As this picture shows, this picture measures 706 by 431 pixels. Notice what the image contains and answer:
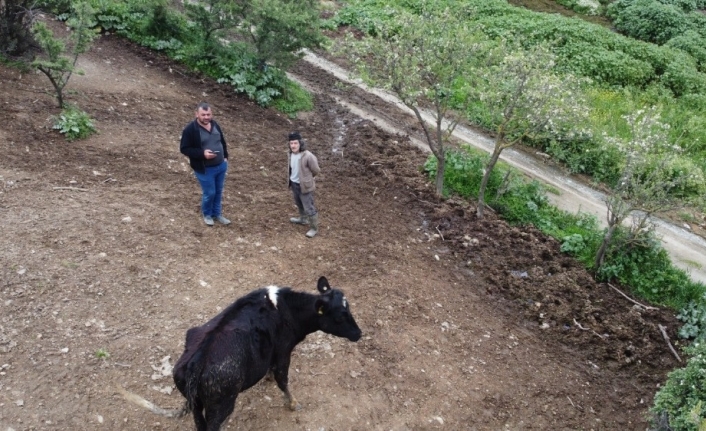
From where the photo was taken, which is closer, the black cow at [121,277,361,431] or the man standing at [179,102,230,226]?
the black cow at [121,277,361,431]

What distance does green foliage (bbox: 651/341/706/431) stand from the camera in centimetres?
667

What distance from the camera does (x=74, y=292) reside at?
7.66 meters

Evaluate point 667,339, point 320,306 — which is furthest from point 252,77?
point 667,339

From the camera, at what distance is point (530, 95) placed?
1002 cm

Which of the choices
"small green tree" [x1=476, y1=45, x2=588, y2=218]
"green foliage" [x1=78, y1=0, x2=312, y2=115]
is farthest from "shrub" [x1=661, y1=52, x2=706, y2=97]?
"green foliage" [x1=78, y1=0, x2=312, y2=115]

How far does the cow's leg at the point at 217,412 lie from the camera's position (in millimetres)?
5625

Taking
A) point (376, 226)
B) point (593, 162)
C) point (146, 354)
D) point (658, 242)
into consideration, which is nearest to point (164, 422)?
point (146, 354)

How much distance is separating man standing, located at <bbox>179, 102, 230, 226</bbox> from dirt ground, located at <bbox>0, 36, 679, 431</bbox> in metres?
0.94

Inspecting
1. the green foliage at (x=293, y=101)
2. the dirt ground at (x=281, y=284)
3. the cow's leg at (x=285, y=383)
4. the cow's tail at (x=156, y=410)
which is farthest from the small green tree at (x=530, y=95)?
the cow's tail at (x=156, y=410)

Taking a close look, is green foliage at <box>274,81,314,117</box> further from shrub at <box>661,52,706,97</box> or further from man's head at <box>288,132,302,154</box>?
shrub at <box>661,52,706,97</box>

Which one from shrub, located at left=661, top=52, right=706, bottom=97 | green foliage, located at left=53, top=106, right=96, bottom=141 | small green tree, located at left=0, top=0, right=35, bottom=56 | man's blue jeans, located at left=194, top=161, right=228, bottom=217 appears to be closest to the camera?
man's blue jeans, located at left=194, top=161, right=228, bottom=217

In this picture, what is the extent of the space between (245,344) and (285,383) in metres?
1.08

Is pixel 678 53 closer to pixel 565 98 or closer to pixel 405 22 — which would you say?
pixel 565 98

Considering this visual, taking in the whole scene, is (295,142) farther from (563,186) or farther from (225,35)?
(225,35)
